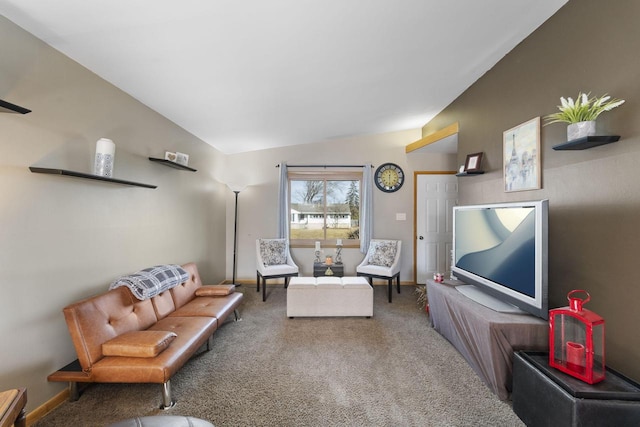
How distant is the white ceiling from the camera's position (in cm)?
154

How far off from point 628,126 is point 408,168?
3229 millimetres

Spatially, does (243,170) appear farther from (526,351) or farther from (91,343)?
(526,351)

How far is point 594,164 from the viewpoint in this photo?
1734 mm

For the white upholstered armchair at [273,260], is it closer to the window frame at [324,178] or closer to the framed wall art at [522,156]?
the window frame at [324,178]

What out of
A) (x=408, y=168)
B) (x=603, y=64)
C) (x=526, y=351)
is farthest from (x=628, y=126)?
(x=408, y=168)

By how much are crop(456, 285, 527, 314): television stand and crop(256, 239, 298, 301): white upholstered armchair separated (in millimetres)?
2390

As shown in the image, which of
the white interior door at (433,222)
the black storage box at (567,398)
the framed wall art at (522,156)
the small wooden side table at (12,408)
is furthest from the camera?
the white interior door at (433,222)

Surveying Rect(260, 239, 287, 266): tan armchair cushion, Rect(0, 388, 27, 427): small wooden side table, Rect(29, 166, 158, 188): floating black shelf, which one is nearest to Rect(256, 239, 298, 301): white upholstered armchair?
Rect(260, 239, 287, 266): tan armchair cushion

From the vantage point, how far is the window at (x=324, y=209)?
193 inches

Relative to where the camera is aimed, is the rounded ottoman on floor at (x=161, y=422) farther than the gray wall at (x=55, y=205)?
No

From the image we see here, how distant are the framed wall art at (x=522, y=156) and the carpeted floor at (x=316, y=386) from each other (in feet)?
5.55

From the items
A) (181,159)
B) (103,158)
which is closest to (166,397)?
(103,158)

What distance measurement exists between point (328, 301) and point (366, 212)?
1.99 meters

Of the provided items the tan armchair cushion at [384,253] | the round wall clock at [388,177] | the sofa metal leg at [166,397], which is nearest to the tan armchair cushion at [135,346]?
the sofa metal leg at [166,397]
